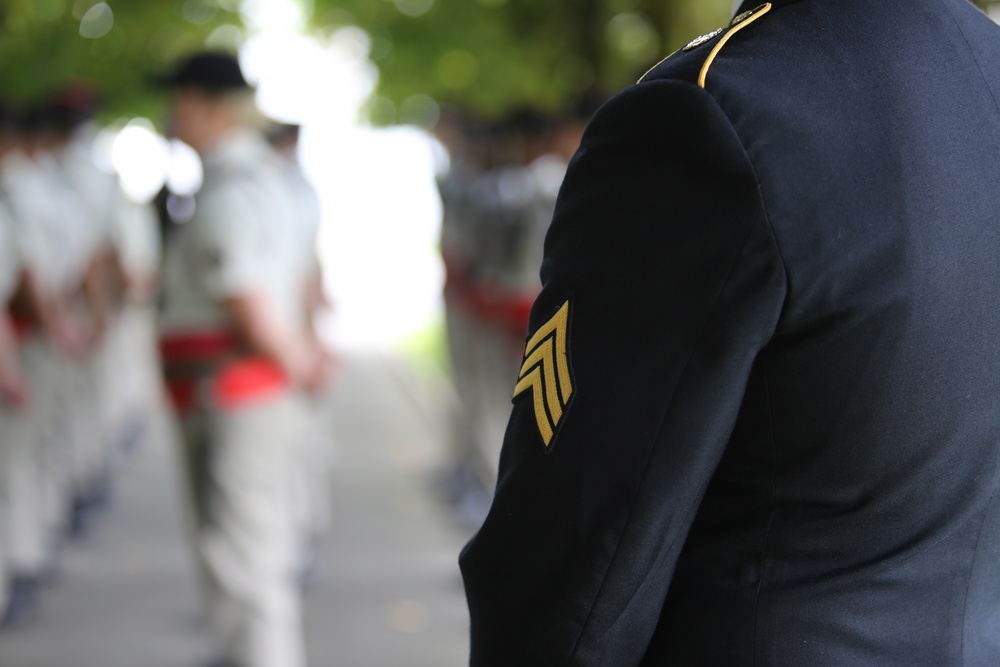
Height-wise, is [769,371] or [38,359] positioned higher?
Answer: [769,371]

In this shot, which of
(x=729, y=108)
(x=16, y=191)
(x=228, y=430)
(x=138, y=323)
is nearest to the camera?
(x=729, y=108)

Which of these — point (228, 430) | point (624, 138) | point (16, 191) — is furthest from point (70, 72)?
point (624, 138)

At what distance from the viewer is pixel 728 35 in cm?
130

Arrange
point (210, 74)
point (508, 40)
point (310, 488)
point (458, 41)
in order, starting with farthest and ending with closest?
point (508, 40), point (458, 41), point (310, 488), point (210, 74)

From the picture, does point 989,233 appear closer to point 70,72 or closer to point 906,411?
point 906,411

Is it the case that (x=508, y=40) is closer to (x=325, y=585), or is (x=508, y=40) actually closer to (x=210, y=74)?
(x=325, y=585)

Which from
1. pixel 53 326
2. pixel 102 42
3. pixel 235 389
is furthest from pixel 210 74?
pixel 102 42

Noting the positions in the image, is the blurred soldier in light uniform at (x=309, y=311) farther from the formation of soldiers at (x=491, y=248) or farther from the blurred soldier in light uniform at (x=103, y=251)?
the formation of soldiers at (x=491, y=248)

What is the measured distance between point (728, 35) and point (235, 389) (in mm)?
3177

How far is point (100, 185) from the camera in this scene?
8.41 metres

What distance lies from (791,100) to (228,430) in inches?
128

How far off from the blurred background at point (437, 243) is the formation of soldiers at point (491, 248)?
0.9 inches

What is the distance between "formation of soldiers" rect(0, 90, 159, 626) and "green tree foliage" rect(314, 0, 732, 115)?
306 centimetres

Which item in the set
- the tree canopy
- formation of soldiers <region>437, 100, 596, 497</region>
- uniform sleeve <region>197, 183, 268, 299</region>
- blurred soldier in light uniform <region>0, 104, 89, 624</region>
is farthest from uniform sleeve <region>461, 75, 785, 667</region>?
the tree canopy
